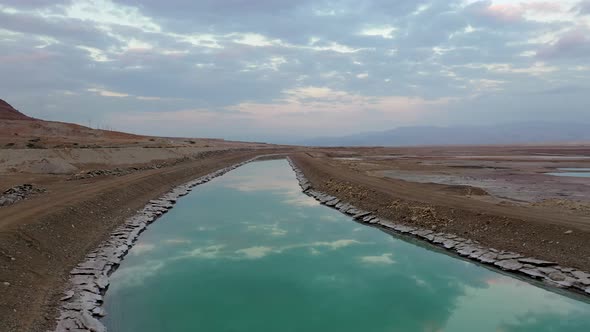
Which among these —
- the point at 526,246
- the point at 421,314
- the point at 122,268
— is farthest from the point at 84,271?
the point at 526,246

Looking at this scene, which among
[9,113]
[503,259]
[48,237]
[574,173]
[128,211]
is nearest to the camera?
[48,237]

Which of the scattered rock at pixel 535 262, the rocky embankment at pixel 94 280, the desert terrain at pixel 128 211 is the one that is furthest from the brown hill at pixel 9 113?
the scattered rock at pixel 535 262

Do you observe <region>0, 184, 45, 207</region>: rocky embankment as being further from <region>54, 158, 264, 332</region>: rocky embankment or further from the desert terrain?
<region>54, 158, 264, 332</region>: rocky embankment

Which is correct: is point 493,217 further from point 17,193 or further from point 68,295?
point 17,193

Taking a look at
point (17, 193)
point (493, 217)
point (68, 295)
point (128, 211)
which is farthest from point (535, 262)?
point (17, 193)

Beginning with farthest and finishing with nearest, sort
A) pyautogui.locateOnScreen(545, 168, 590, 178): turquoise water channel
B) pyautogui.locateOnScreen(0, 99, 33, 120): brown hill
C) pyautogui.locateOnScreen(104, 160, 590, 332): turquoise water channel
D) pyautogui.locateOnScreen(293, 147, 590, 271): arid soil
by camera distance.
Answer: pyautogui.locateOnScreen(0, 99, 33, 120): brown hill → pyautogui.locateOnScreen(545, 168, 590, 178): turquoise water channel → pyautogui.locateOnScreen(293, 147, 590, 271): arid soil → pyautogui.locateOnScreen(104, 160, 590, 332): turquoise water channel

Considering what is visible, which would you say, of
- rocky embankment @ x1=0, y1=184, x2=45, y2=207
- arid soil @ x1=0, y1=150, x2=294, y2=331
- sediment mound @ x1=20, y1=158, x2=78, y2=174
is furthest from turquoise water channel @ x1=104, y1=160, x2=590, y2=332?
sediment mound @ x1=20, y1=158, x2=78, y2=174

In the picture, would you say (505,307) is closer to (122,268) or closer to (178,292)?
(178,292)
